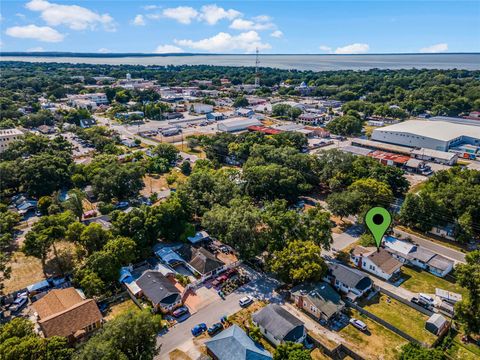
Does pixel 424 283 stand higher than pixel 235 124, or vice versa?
pixel 235 124

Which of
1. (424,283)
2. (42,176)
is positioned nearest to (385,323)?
(424,283)

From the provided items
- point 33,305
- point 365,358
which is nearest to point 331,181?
point 365,358

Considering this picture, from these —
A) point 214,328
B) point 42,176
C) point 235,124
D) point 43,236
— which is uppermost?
point 235,124

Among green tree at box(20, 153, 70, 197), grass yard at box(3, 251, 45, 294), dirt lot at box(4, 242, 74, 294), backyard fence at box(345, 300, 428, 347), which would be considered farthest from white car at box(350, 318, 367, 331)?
green tree at box(20, 153, 70, 197)

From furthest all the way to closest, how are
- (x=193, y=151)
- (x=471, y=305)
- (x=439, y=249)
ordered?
(x=193, y=151), (x=439, y=249), (x=471, y=305)

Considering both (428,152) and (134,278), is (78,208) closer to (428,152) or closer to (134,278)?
(134,278)

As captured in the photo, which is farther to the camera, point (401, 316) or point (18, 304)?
point (18, 304)

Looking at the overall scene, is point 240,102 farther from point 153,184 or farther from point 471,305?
point 471,305

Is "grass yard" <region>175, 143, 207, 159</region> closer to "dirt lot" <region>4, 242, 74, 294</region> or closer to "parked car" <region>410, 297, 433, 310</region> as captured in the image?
"dirt lot" <region>4, 242, 74, 294</region>
